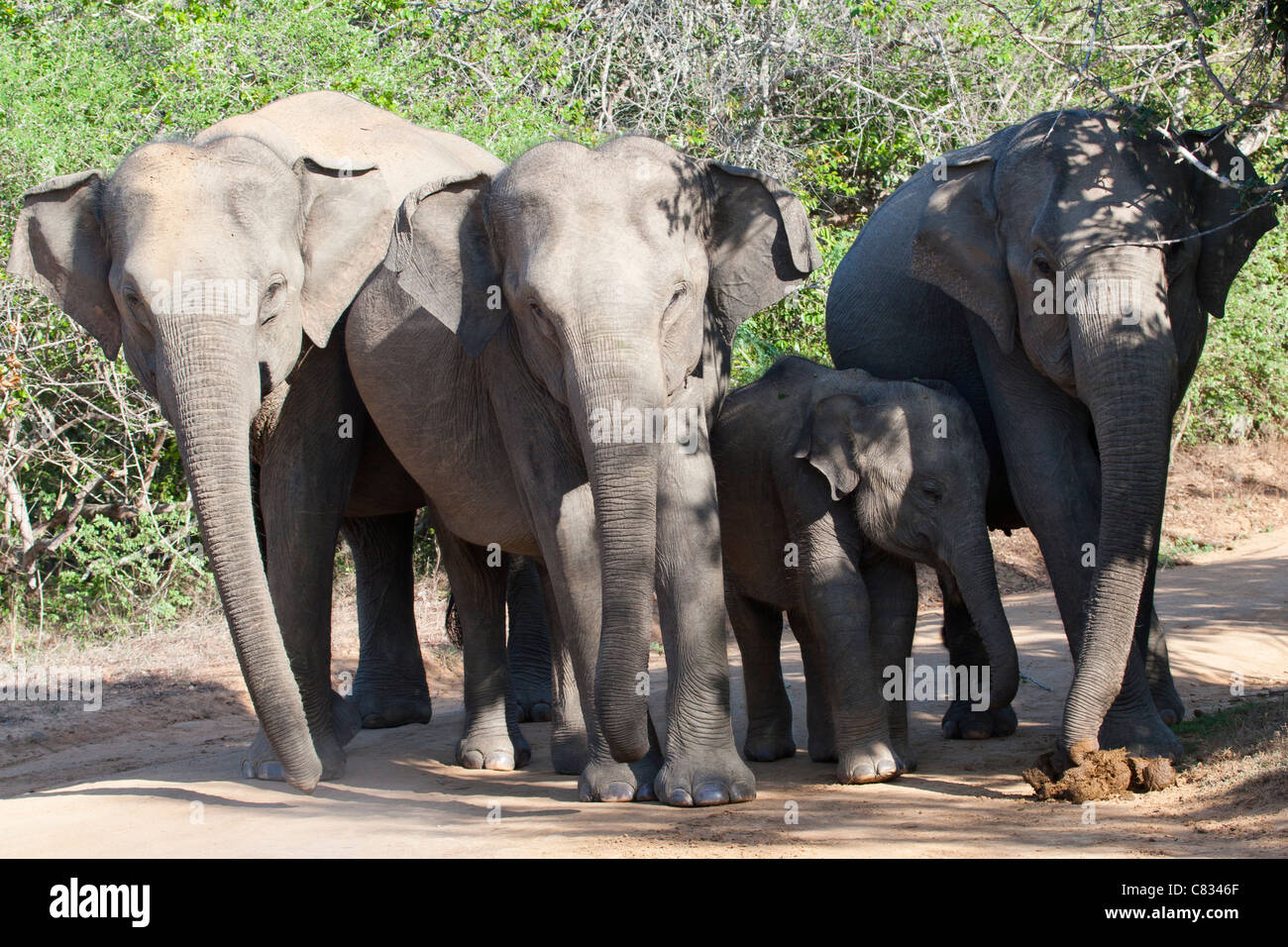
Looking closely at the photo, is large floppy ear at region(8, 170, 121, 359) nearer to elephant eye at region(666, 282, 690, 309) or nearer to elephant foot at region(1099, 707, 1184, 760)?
elephant eye at region(666, 282, 690, 309)

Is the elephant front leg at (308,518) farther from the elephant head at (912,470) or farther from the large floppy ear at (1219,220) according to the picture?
the large floppy ear at (1219,220)

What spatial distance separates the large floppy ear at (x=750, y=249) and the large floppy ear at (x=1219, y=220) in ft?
5.70

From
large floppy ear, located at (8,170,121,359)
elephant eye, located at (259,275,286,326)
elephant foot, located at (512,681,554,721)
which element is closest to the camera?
elephant eye, located at (259,275,286,326)

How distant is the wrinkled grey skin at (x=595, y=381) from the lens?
5723mm

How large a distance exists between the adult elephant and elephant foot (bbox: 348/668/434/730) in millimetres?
3237

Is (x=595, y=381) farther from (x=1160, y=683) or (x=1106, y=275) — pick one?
(x=1160, y=683)

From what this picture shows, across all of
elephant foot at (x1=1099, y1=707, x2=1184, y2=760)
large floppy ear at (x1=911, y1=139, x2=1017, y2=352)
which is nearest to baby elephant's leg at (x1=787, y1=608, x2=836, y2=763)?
elephant foot at (x1=1099, y1=707, x2=1184, y2=760)

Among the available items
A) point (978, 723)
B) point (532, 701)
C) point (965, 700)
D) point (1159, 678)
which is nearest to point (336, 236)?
point (532, 701)

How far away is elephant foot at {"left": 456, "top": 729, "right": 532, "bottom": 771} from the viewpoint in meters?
7.73

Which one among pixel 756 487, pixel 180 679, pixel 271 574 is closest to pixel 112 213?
pixel 271 574

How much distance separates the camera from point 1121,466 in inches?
242

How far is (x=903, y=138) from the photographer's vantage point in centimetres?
1580

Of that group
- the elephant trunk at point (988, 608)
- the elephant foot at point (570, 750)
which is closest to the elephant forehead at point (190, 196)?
the elephant foot at point (570, 750)

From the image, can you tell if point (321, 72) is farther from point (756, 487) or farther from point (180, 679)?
point (756, 487)
